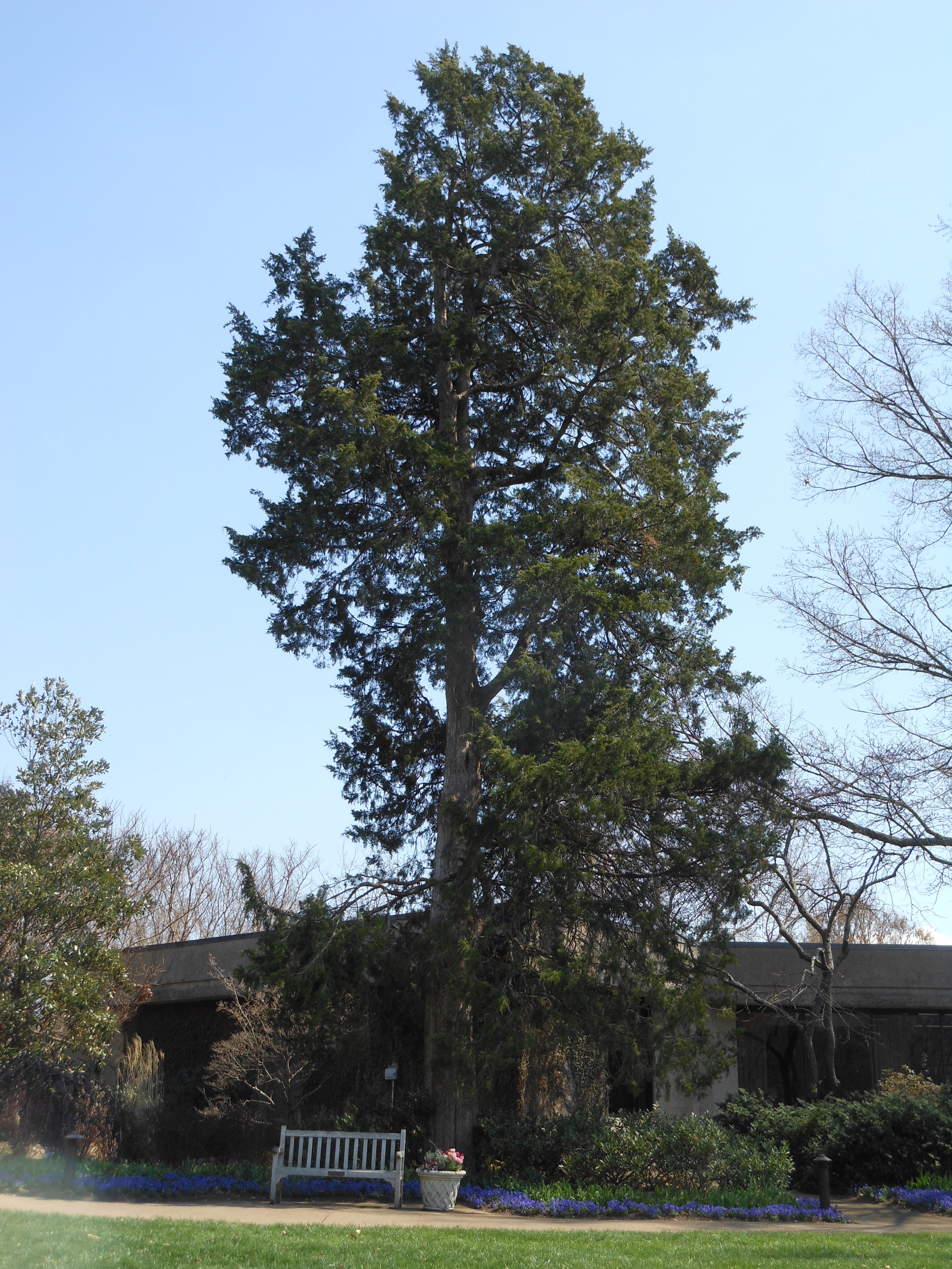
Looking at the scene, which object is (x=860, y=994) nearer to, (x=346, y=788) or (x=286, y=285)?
(x=346, y=788)

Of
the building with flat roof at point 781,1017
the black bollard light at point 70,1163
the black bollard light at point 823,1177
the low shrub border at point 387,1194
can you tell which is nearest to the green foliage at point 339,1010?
the low shrub border at point 387,1194

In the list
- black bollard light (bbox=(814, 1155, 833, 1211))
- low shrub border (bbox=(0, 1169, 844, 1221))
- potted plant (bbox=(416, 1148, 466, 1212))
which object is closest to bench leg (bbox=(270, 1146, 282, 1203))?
low shrub border (bbox=(0, 1169, 844, 1221))

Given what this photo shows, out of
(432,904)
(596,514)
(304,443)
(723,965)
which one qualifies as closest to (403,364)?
(304,443)

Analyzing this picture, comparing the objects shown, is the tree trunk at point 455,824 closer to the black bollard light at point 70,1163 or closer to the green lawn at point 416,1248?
Answer: the green lawn at point 416,1248

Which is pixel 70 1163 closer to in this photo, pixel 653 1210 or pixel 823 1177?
pixel 653 1210

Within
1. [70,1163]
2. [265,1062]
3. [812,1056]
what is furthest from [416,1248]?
[812,1056]

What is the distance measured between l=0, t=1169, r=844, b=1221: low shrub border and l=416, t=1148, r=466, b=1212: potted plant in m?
0.51

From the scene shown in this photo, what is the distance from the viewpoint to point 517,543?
48.3ft

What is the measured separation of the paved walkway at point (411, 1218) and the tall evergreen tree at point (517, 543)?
182cm

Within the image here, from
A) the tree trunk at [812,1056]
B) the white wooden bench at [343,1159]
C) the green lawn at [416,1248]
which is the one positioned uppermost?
the tree trunk at [812,1056]

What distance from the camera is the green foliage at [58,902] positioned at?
1411cm

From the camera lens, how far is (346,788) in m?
18.0

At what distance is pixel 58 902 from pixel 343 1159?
5288 mm

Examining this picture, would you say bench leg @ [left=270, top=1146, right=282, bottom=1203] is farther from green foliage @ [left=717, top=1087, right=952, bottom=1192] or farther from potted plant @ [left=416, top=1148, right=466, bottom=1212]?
green foliage @ [left=717, top=1087, right=952, bottom=1192]
